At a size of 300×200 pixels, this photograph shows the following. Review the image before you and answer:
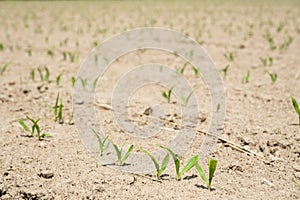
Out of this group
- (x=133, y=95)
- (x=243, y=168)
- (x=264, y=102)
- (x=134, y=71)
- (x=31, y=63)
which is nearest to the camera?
(x=243, y=168)

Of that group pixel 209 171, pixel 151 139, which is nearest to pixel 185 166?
pixel 209 171

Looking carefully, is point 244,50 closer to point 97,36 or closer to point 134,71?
point 134,71

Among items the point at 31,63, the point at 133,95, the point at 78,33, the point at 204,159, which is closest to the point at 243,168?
the point at 204,159

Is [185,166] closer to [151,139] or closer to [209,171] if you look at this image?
[209,171]

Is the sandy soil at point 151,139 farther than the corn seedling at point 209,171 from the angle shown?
Yes

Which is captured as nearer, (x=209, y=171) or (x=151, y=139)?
(x=209, y=171)

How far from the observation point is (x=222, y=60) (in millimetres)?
4512

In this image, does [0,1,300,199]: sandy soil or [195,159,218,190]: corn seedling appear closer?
[195,159,218,190]: corn seedling

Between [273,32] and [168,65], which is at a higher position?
[273,32]

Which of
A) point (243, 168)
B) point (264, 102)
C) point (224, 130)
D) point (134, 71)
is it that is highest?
point (134, 71)

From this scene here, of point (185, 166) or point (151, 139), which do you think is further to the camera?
point (151, 139)

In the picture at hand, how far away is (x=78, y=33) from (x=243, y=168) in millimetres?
5771

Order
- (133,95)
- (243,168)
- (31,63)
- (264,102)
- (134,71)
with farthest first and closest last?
(31,63) → (134,71) → (133,95) → (264,102) → (243,168)

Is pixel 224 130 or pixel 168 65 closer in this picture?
pixel 224 130
